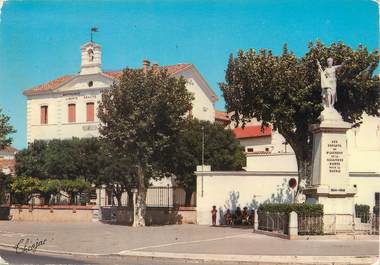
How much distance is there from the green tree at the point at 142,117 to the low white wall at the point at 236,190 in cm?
339

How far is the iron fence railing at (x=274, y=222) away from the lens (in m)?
23.8

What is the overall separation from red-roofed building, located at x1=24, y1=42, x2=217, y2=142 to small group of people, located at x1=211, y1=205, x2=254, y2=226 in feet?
66.6

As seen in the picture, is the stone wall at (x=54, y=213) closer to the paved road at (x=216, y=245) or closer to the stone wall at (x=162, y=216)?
the stone wall at (x=162, y=216)

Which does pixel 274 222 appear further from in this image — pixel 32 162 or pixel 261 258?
pixel 32 162

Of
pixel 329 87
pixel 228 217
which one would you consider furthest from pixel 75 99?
pixel 329 87

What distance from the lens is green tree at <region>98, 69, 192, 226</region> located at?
35344mm

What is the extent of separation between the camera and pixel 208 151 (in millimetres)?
51844

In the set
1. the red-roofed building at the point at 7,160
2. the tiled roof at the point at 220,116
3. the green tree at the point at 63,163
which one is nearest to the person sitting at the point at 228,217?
the green tree at the point at 63,163

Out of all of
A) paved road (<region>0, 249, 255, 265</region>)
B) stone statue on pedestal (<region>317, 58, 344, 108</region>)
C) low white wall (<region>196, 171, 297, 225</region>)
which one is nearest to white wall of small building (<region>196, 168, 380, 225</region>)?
low white wall (<region>196, 171, 297, 225</region>)

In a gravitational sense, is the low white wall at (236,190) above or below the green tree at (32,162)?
below

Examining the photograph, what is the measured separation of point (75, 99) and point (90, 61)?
3.77 meters

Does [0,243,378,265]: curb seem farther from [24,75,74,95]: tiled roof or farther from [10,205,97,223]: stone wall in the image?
[24,75,74,95]: tiled roof

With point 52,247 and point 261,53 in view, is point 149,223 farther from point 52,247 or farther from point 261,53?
point 52,247

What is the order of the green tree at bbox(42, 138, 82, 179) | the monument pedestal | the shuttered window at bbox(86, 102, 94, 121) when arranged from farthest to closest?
1. the shuttered window at bbox(86, 102, 94, 121)
2. the green tree at bbox(42, 138, 82, 179)
3. the monument pedestal
